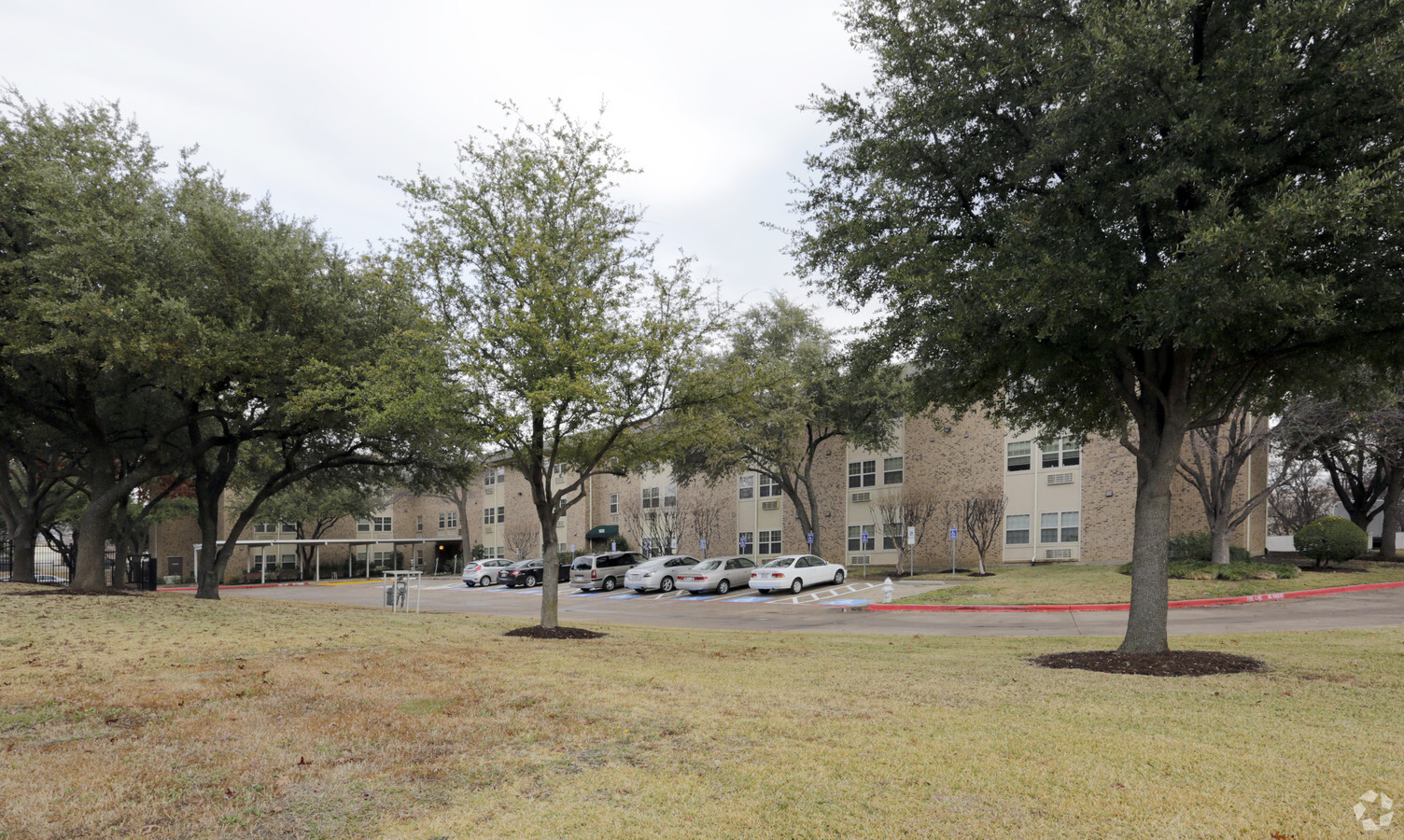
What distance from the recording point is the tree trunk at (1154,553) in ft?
36.6

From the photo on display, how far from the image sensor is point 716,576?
3303 centimetres

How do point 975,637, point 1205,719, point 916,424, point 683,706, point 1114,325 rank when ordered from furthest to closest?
point 916,424 < point 975,637 < point 1114,325 < point 683,706 < point 1205,719

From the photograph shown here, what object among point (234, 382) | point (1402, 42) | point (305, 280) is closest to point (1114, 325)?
point (1402, 42)

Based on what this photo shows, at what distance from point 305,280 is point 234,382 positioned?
341 centimetres

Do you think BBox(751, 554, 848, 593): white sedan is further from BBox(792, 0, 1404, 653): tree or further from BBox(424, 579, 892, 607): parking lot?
BBox(792, 0, 1404, 653): tree

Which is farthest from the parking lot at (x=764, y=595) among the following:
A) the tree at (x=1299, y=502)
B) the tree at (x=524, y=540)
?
the tree at (x=1299, y=502)

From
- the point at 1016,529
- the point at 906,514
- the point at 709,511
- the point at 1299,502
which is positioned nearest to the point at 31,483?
the point at 709,511

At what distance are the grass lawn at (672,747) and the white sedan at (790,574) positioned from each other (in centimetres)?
1919

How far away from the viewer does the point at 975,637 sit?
1579 cm

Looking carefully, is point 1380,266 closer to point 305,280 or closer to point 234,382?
point 305,280

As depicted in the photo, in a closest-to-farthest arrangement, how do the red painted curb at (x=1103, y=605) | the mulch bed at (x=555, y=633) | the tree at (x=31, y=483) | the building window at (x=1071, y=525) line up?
the mulch bed at (x=555, y=633)
the red painted curb at (x=1103, y=605)
the tree at (x=31, y=483)
the building window at (x=1071, y=525)

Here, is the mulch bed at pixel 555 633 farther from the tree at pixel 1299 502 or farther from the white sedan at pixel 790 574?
the tree at pixel 1299 502

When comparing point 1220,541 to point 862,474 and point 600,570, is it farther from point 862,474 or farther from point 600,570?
point 600,570

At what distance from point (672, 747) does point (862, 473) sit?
37617mm
